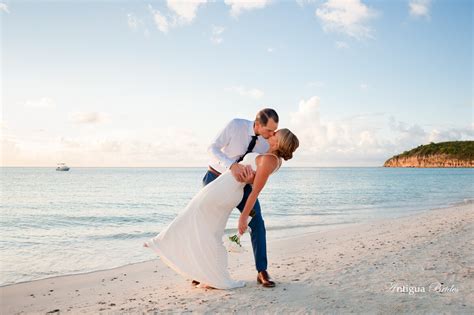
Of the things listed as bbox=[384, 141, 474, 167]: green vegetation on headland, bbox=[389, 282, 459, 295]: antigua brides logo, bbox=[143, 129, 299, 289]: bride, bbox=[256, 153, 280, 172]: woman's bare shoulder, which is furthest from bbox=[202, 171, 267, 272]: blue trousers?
bbox=[384, 141, 474, 167]: green vegetation on headland

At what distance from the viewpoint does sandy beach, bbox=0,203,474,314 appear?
15.0 feet

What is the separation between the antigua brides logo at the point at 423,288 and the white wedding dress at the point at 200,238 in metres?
2.00

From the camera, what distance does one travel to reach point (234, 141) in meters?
5.27

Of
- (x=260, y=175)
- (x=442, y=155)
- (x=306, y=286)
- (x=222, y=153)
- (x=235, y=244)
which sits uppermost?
(x=442, y=155)

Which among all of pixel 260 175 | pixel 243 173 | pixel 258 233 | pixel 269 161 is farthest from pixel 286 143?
pixel 258 233

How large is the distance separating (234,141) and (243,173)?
0.53 m

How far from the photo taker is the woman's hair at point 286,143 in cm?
462

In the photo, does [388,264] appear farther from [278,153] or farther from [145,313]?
[145,313]

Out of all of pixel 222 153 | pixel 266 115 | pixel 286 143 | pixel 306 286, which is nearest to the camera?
pixel 286 143

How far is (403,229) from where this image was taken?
11133 mm

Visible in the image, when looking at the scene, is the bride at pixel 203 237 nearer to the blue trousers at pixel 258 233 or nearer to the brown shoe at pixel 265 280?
the blue trousers at pixel 258 233

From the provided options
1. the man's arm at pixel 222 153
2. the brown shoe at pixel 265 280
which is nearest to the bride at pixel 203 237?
the man's arm at pixel 222 153

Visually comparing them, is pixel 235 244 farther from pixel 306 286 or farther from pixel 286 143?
pixel 286 143

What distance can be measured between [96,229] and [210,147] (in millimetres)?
10137
